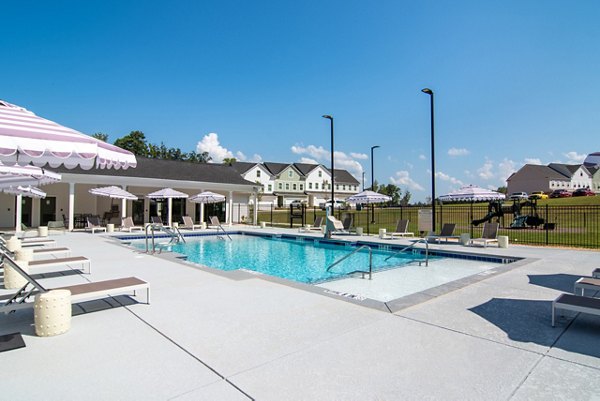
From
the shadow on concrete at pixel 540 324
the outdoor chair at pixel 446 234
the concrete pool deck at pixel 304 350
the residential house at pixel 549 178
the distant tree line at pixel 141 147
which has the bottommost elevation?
the shadow on concrete at pixel 540 324

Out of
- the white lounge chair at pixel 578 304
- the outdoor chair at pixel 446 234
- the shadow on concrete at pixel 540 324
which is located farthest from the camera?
the outdoor chair at pixel 446 234

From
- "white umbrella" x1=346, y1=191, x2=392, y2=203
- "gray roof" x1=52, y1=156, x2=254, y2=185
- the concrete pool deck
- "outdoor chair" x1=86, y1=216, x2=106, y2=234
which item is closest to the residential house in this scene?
"white umbrella" x1=346, y1=191, x2=392, y2=203

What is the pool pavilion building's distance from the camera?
23288 millimetres

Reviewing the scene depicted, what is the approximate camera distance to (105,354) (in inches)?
148

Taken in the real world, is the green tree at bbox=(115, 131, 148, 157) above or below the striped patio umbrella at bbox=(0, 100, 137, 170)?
above

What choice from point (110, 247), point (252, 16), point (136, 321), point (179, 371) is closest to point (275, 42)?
point (252, 16)

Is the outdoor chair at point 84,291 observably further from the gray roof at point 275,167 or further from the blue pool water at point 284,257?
the gray roof at point 275,167

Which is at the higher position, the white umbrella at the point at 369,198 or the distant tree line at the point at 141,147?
the distant tree line at the point at 141,147

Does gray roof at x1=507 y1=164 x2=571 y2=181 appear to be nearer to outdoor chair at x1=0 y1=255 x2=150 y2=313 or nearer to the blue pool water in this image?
the blue pool water

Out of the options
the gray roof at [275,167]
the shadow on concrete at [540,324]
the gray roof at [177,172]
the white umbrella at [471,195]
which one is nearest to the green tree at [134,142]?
the gray roof at [275,167]

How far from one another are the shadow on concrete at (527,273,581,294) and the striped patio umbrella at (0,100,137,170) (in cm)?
825

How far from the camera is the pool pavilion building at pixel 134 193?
23.3 meters

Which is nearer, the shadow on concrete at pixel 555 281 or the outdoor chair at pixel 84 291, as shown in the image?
the outdoor chair at pixel 84 291

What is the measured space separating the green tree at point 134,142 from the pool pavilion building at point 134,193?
30918 millimetres
